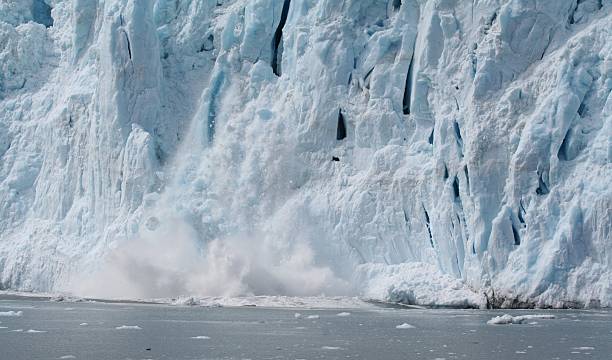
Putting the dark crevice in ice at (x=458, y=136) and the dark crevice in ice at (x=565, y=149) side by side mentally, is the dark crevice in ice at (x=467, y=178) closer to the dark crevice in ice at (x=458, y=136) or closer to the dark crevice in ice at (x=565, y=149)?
the dark crevice in ice at (x=458, y=136)

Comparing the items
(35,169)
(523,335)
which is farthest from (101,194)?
(523,335)

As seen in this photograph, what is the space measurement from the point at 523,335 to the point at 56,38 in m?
27.6

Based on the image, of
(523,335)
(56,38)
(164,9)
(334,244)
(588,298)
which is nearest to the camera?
(523,335)

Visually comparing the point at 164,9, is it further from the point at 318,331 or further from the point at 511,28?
the point at 318,331

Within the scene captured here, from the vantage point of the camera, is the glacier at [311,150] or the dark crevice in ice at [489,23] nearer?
the glacier at [311,150]

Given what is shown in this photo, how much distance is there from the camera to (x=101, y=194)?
40969 mm

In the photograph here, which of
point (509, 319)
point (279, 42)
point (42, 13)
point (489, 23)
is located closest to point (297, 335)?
point (509, 319)

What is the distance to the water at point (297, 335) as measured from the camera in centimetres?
1998

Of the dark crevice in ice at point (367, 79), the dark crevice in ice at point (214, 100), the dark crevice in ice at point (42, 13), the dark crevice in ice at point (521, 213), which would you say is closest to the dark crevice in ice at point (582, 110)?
the dark crevice in ice at point (521, 213)

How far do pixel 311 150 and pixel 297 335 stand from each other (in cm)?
1459

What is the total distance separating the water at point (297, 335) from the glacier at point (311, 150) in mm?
2480

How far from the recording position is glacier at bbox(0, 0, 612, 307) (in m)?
31.8

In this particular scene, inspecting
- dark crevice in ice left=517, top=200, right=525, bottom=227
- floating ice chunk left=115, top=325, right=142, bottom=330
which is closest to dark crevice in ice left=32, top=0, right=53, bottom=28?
dark crevice in ice left=517, top=200, right=525, bottom=227

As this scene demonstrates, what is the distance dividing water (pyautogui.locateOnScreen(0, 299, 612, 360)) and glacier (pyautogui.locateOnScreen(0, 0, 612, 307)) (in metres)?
2.48
